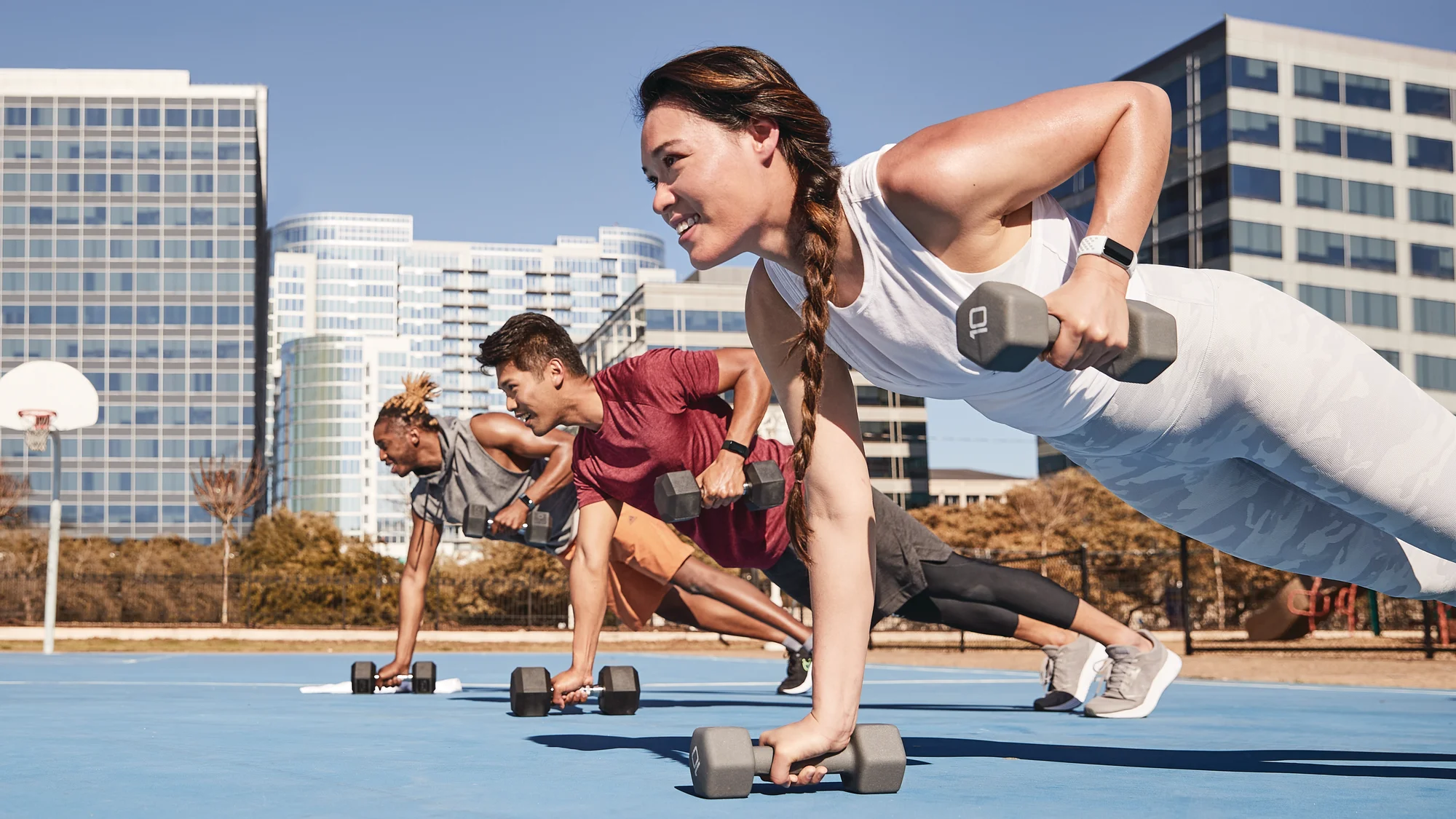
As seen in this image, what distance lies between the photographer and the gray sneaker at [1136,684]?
442 centimetres

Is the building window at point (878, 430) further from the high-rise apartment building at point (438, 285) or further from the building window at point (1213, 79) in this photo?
the high-rise apartment building at point (438, 285)

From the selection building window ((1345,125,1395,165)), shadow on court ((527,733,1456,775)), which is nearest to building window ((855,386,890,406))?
building window ((1345,125,1395,165))

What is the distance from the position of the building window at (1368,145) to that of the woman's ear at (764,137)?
174ft

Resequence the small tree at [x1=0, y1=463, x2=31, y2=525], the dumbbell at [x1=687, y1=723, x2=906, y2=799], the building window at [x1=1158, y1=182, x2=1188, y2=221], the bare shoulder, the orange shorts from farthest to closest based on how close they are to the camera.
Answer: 1. the building window at [x1=1158, y1=182, x2=1188, y2=221]
2. the small tree at [x1=0, y1=463, x2=31, y2=525]
3. the bare shoulder
4. the orange shorts
5. the dumbbell at [x1=687, y1=723, x2=906, y2=799]

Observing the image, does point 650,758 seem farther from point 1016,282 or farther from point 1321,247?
point 1321,247

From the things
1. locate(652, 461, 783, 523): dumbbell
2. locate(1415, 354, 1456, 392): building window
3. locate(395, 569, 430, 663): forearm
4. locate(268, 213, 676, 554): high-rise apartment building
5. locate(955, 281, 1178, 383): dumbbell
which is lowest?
locate(395, 569, 430, 663): forearm

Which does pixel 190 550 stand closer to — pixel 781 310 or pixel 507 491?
pixel 507 491

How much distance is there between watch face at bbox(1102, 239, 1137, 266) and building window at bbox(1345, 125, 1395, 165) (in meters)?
53.1

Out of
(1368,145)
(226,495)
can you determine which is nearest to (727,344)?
(1368,145)

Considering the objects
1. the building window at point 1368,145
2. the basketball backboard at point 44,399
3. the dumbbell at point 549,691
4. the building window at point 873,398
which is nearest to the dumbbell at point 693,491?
the dumbbell at point 549,691

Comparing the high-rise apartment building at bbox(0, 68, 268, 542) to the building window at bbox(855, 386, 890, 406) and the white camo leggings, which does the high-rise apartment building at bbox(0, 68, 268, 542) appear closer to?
the building window at bbox(855, 386, 890, 406)

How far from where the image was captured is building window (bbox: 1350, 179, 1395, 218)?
160 ft

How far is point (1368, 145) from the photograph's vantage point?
49.4 metres

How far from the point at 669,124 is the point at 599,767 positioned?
4.66 ft
